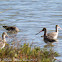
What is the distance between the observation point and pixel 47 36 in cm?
1263

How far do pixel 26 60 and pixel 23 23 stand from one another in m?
9.30

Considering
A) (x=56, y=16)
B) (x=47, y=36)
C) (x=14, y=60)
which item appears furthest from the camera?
(x=56, y=16)

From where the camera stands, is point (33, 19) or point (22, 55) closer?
point (22, 55)

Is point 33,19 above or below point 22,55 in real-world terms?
below

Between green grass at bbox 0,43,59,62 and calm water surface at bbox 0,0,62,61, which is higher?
green grass at bbox 0,43,59,62

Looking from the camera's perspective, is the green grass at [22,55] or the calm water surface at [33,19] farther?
the calm water surface at [33,19]

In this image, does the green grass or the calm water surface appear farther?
the calm water surface

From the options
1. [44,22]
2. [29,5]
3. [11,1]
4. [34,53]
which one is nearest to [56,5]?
[29,5]

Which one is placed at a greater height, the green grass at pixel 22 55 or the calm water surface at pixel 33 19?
the green grass at pixel 22 55

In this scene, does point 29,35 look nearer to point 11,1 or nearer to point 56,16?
point 56,16

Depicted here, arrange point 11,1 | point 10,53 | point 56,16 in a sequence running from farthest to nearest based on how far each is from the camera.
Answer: point 11,1
point 56,16
point 10,53

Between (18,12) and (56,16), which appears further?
(18,12)

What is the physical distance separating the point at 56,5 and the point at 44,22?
7855mm

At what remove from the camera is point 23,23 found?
16.6 metres
